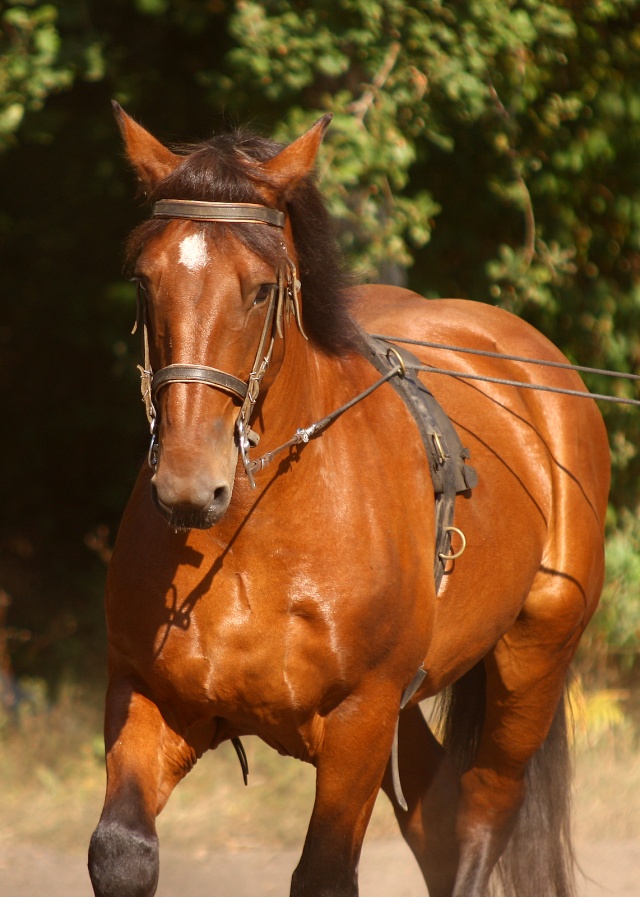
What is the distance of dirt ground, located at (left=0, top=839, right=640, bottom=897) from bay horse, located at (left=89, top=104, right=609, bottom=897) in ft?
5.60

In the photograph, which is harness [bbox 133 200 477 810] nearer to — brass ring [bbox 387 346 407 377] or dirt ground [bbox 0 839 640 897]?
brass ring [bbox 387 346 407 377]

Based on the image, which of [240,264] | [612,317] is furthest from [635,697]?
[240,264]

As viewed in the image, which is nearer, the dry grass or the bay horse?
the bay horse

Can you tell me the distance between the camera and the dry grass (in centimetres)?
503

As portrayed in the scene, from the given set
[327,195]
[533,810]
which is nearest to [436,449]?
[533,810]

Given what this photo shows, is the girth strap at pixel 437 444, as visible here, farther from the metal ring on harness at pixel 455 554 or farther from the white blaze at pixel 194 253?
the white blaze at pixel 194 253

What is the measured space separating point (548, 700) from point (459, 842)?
0.56 meters

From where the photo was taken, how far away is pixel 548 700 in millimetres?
3885

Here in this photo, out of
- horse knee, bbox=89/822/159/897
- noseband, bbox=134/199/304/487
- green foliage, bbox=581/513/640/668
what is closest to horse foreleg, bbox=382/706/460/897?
horse knee, bbox=89/822/159/897

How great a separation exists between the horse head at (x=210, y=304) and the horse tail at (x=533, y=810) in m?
1.96

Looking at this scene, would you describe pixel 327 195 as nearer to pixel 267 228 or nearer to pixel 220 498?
pixel 267 228

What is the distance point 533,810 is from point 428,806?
0.39 meters

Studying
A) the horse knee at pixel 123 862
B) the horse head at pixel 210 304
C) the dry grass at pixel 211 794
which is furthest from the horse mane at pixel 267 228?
the dry grass at pixel 211 794

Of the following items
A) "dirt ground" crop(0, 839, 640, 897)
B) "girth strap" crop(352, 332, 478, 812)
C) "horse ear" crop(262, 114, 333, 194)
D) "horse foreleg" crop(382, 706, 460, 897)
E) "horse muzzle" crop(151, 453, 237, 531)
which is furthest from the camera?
"dirt ground" crop(0, 839, 640, 897)
